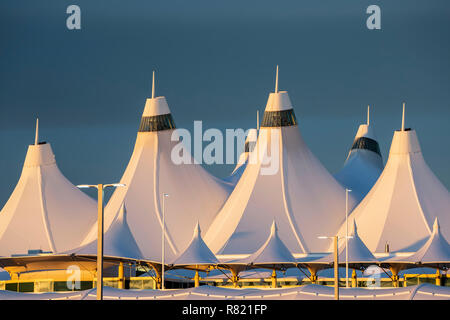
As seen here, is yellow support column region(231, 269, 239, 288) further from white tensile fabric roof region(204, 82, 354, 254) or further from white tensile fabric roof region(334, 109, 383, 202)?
white tensile fabric roof region(334, 109, 383, 202)

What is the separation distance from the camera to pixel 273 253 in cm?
6975

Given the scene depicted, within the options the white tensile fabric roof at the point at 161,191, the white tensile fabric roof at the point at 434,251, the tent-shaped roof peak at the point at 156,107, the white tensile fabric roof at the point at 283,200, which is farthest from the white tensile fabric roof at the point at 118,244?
the white tensile fabric roof at the point at 434,251

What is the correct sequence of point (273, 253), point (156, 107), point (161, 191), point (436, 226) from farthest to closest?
point (156, 107)
point (161, 191)
point (273, 253)
point (436, 226)

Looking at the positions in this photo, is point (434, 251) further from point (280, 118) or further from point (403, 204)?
point (280, 118)

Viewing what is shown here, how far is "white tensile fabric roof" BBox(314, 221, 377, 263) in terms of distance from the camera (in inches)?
2682

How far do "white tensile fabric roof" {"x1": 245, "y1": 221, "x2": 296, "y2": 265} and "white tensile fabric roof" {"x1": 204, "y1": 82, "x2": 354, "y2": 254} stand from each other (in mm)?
4881

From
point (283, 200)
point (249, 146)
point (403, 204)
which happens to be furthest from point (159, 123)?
point (249, 146)

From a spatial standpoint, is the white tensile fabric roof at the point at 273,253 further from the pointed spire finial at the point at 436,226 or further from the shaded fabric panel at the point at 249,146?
the shaded fabric panel at the point at 249,146

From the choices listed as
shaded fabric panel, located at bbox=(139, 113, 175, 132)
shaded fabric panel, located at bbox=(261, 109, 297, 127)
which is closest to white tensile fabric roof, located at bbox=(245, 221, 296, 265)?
shaded fabric panel, located at bbox=(261, 109, 297, 127)

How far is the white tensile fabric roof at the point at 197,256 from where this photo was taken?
69125mm

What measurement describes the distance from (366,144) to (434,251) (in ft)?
93.0

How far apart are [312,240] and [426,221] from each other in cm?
799

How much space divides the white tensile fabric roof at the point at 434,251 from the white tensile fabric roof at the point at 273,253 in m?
6.81
